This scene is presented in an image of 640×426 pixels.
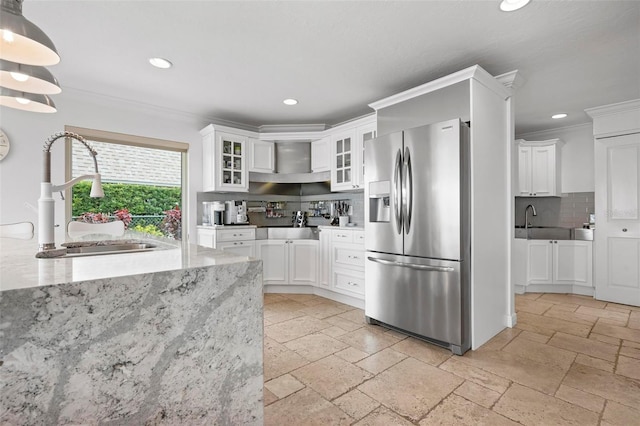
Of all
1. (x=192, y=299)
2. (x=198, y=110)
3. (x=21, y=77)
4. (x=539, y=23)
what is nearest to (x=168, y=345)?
(x=192, y=299)

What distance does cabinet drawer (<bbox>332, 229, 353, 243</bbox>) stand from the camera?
12.6 feet

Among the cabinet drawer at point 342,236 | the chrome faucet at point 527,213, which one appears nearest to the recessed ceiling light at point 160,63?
the cabinet drawer at point 342,236

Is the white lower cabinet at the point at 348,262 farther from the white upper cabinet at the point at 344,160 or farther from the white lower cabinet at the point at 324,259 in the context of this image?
the white upper cabinet at the point at 344,160

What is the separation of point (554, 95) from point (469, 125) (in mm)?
1803

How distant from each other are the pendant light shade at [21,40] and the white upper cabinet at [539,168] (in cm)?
542

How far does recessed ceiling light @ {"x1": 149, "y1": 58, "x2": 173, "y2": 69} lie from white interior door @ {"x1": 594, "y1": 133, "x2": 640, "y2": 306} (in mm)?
5050

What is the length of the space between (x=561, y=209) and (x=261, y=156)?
4.68m

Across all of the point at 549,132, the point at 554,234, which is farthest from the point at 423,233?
the point at 549,132

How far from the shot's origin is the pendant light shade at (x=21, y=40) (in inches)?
49.2

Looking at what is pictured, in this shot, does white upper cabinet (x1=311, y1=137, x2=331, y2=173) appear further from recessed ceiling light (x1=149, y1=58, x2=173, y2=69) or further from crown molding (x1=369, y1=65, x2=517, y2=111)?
recessed ceiling light (x1=149, y1=58, x2=173, y2=69)

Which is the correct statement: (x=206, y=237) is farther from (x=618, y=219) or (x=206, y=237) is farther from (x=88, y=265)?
(x=618, y=219)

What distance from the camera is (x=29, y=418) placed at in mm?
801

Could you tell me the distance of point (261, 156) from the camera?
4641 mm

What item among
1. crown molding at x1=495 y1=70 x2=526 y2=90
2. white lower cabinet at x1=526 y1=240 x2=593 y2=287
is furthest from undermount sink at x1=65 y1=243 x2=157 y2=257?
white lower cabinet at x1=526 y1=240 x2=593 y2=287
